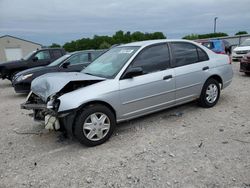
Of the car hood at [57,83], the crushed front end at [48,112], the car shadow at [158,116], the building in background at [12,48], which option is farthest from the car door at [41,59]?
the building in background at [12,48]

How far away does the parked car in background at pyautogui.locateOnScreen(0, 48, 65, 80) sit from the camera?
1101cm

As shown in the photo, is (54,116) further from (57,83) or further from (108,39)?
(108,39)

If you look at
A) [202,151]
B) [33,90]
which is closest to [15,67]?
[33,90]

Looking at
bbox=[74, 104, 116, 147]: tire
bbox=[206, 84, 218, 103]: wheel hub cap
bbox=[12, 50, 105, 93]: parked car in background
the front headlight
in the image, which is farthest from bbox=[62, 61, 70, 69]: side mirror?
bbox=[206, 84, 218, 103]: wheel hub cap

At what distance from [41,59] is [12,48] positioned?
3312 centimetres

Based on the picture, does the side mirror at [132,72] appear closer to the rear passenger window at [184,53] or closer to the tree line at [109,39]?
the rear passenger window at [184,53]

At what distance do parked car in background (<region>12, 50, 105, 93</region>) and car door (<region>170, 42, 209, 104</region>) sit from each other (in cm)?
326

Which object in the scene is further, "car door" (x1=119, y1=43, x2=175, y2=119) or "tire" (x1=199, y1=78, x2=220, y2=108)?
"tire" (x1=199, y1=78, x2=220, y2=108)

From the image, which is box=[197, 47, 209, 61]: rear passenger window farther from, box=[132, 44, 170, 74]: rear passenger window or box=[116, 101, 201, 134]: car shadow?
box=[116, 101, 201, 134]: car shadow

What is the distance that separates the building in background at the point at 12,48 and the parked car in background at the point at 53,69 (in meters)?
34.0

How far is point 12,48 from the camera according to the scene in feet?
132

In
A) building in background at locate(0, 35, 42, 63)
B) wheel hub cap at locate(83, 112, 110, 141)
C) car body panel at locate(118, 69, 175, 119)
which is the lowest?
wheel hub cap at locate(83, 112, 110, 141)

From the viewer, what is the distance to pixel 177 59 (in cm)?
483

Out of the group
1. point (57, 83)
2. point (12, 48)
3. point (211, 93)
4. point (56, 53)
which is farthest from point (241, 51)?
point (12, 48)
